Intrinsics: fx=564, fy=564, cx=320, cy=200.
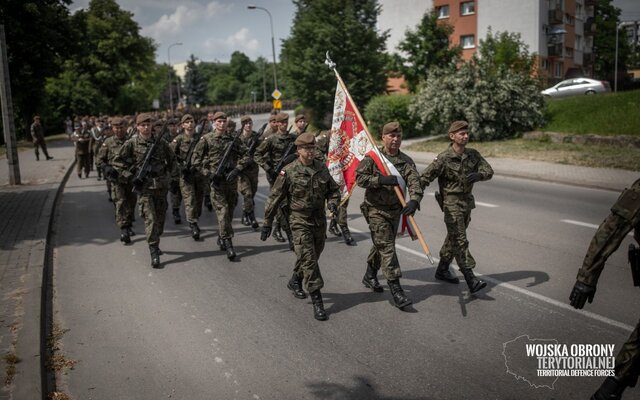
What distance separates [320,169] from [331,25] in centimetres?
2841

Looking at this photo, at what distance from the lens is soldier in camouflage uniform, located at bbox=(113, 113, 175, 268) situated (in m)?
8.08

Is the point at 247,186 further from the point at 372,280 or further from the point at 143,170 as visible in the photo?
the point at 372,280

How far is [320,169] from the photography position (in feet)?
20.1

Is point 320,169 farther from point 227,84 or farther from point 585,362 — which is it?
point 227,84

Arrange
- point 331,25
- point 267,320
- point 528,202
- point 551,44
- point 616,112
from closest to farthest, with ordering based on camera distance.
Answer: point 267,320, point 528,202, point 616,112, point 331,25, point 551,44

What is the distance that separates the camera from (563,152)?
18.8 metres

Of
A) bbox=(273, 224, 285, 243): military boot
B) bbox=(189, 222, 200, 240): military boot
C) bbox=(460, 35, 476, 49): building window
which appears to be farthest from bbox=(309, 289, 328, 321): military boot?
bbox=(460, 35, 476, 49): building window

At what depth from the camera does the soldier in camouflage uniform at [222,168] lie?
27.9 feet

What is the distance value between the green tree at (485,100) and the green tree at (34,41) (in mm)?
22314

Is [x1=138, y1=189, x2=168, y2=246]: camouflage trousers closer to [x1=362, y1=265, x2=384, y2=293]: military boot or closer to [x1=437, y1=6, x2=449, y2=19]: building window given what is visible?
[x1=362, y1=265, x2=384, y2=293]: military boot

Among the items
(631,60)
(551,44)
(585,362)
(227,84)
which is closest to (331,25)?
(551,44)

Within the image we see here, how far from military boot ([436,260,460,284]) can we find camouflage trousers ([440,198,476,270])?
37cm

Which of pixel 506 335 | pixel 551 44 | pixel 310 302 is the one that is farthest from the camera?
pixel 551 44

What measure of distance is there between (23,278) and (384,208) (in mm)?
4575
